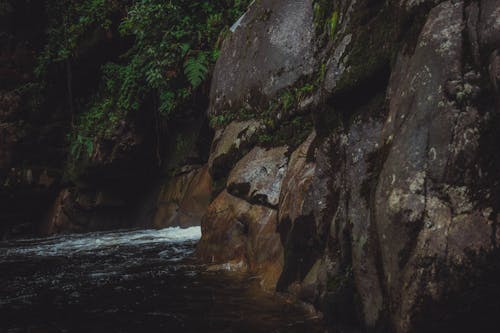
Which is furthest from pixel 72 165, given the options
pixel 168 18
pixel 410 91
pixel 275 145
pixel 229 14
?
pixel 410 91

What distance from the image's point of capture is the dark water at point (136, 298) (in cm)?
350

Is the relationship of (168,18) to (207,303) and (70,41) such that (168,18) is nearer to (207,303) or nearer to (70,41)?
(70,41)

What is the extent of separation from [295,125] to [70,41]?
9.20 m

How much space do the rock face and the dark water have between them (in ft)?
1.29

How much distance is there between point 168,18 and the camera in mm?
10945

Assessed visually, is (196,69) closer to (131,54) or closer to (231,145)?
(131,54)

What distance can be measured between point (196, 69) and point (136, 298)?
6481 mm

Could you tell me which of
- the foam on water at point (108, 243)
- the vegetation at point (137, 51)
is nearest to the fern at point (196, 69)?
the vegetation at point (137, 51)

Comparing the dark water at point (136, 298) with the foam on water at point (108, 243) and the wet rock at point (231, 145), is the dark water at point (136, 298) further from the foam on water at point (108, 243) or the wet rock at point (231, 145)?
the wet rock at point (231, 145)

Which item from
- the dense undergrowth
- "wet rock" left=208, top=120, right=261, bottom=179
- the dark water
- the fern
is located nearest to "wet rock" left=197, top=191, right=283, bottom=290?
the dark water

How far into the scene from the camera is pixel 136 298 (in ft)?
14.0

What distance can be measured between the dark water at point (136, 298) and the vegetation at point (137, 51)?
495cm

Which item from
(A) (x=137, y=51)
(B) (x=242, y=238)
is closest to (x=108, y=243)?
(B) (x=242, y=238)

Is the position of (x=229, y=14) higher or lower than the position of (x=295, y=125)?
higher
